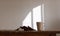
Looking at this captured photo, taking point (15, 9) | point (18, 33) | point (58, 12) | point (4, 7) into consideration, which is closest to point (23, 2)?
point (15, 9)

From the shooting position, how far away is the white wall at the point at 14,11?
94.1 inches

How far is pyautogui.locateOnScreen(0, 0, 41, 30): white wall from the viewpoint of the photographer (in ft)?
7.84

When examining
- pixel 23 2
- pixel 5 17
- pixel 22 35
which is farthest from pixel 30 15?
pixel 22 35

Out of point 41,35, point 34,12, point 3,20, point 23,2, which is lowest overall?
point 41,35

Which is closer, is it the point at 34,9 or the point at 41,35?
the point at 41,35

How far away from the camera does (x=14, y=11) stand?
240cm

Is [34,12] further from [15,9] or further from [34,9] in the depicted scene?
[15,9]

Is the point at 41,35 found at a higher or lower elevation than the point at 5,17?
lower

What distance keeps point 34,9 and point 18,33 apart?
0.80m

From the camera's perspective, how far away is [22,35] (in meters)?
1.72

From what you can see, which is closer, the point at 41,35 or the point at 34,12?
the point at 41,35

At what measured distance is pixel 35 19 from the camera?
2.39 metres

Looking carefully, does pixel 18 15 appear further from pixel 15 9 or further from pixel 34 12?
pixel 34 12

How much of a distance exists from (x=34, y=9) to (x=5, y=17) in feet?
1.84
